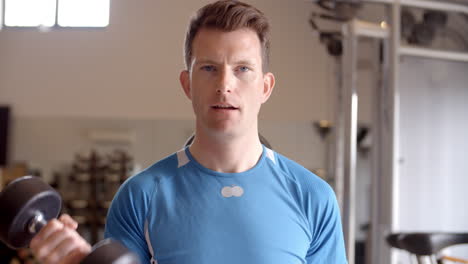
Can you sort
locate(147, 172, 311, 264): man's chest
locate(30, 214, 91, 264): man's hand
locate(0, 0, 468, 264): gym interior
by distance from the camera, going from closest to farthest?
1. locate(30, 214, 91, 264): man's hand
2. locate(147, 172, 311, 264): man's chest
3. locate(0, 0, 468, 264): gym interior

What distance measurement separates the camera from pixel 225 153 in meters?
0.99

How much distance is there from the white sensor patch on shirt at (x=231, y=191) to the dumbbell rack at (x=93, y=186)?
5624 mm

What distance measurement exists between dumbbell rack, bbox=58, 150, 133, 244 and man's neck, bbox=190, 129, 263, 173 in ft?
18.3

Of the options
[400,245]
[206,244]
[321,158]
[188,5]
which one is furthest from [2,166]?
[206,244]

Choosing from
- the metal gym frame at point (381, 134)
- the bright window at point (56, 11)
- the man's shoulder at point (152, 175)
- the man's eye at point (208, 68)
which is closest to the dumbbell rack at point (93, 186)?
the metal gym frame at point (381, 134)

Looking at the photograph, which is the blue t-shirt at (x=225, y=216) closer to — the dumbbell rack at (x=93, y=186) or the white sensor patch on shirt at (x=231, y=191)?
the white sensor patch on shirt at (x=231, y=191)

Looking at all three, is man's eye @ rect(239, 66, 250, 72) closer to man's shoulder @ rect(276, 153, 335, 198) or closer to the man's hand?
man's shoulder @ rect(276, 153, 335, 198)

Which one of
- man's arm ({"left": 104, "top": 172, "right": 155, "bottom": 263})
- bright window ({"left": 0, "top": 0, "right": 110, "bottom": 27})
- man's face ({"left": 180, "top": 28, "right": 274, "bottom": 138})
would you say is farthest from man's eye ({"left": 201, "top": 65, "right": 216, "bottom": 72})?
bright window ({"left": 0, "top": 0, "right": 110, "bottom": 27})

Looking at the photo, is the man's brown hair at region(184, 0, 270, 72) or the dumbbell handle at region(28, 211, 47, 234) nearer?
the dumbbell handle at region(28, 211, 47, 234)

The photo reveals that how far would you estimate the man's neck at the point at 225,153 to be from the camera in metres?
0.99

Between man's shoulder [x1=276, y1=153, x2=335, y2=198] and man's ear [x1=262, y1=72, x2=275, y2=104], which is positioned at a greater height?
man's ear [x1=262, y1=72, x2=275, y2=104]

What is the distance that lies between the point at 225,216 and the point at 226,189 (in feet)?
0.17

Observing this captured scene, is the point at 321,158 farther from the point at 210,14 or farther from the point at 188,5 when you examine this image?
the point at 210,14

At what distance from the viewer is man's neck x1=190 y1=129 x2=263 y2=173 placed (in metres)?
0.99
